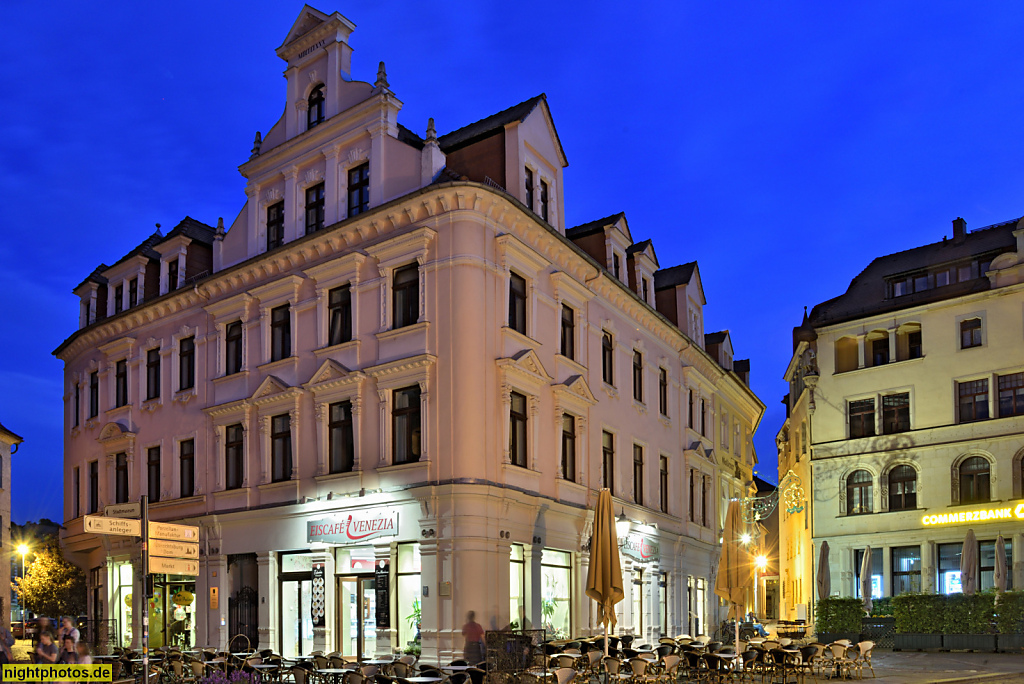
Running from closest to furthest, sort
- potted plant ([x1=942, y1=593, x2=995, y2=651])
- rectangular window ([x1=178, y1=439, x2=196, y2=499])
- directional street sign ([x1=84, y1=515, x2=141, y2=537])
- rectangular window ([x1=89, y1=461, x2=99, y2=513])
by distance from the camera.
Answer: directional street sign ([x1=84, y1=515, x2=141, y2=537]) < rectangular window ([x1=178, y1=439, x2=196, y2=499]) < potted plant ([x1=942, y1=593, x2=995, y2=651]) < rectangular window ([x1=89, y1=461, x2=99, y2=513])

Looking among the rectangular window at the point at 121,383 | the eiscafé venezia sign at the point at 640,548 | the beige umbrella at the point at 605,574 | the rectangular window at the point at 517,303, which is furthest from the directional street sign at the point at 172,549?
the rectangular window at the point at 121,383

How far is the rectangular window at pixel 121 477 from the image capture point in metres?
32.6

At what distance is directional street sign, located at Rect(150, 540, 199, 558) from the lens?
13.3 meters

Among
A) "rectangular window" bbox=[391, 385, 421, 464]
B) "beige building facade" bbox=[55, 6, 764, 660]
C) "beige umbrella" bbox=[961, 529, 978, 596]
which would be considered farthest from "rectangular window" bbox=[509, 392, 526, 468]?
"beige umbrella" bbox=[961, 529, 978, 596]

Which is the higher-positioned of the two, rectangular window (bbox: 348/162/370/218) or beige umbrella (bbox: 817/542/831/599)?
rectangular window (bbox: 348/162/370/218)

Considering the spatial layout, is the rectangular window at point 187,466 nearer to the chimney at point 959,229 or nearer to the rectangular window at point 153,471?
the rectangular window at point 153,471

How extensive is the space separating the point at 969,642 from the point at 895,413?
35.5 ft

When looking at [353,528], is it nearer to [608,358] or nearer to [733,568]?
[733,568]

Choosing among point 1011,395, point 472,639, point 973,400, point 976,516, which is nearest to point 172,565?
point 472,639

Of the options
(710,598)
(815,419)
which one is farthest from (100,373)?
(815,419)

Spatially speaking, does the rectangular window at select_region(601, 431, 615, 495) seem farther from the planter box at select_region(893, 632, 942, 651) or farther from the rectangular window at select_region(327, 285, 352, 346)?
the planter box at select_region(893, 632, 942, 651)

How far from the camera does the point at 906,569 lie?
38.4m

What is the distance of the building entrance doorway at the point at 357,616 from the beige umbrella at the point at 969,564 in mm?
21844

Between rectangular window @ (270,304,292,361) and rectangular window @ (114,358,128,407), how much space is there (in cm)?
838
